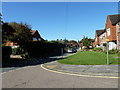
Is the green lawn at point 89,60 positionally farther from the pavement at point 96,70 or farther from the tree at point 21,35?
the tree at point 21,35

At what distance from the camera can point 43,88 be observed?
5.41 m

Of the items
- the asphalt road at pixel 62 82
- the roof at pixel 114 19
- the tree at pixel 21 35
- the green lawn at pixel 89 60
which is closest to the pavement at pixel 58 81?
the asphalt road at pixel 62 82

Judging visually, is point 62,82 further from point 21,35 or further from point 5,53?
point 21,35

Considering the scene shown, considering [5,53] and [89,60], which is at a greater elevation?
[5,53]

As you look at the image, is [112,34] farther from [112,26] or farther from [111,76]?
[111,76]

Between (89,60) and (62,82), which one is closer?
(62,82)

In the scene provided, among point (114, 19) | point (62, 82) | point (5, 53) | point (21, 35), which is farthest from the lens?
point (114, 19)

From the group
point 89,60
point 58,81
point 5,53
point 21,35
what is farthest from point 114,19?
point 58,81

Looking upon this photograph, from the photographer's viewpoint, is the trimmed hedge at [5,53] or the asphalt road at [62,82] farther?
the trimmed hedge at [5,53]

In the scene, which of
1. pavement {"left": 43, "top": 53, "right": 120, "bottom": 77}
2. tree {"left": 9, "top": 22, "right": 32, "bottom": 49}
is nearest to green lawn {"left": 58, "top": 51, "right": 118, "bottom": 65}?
pavement {"left": 43, "top": 53, "right": 120, "bottom": 77}

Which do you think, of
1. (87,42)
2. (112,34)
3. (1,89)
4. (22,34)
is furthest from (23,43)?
(87,42)

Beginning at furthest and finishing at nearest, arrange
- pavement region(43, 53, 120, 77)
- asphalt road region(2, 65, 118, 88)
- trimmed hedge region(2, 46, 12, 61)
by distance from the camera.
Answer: trimmed hedge region(2, 46, 12, 61) < pavement region(43, 53, 120, 77) < asphalt road region(2, 65, 118, 88)

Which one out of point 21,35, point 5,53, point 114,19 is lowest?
point 5,53

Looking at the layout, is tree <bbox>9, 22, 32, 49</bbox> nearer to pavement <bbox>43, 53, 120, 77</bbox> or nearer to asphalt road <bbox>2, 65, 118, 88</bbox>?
pavement <bbox>43, 53, 120, 77</bbox>
